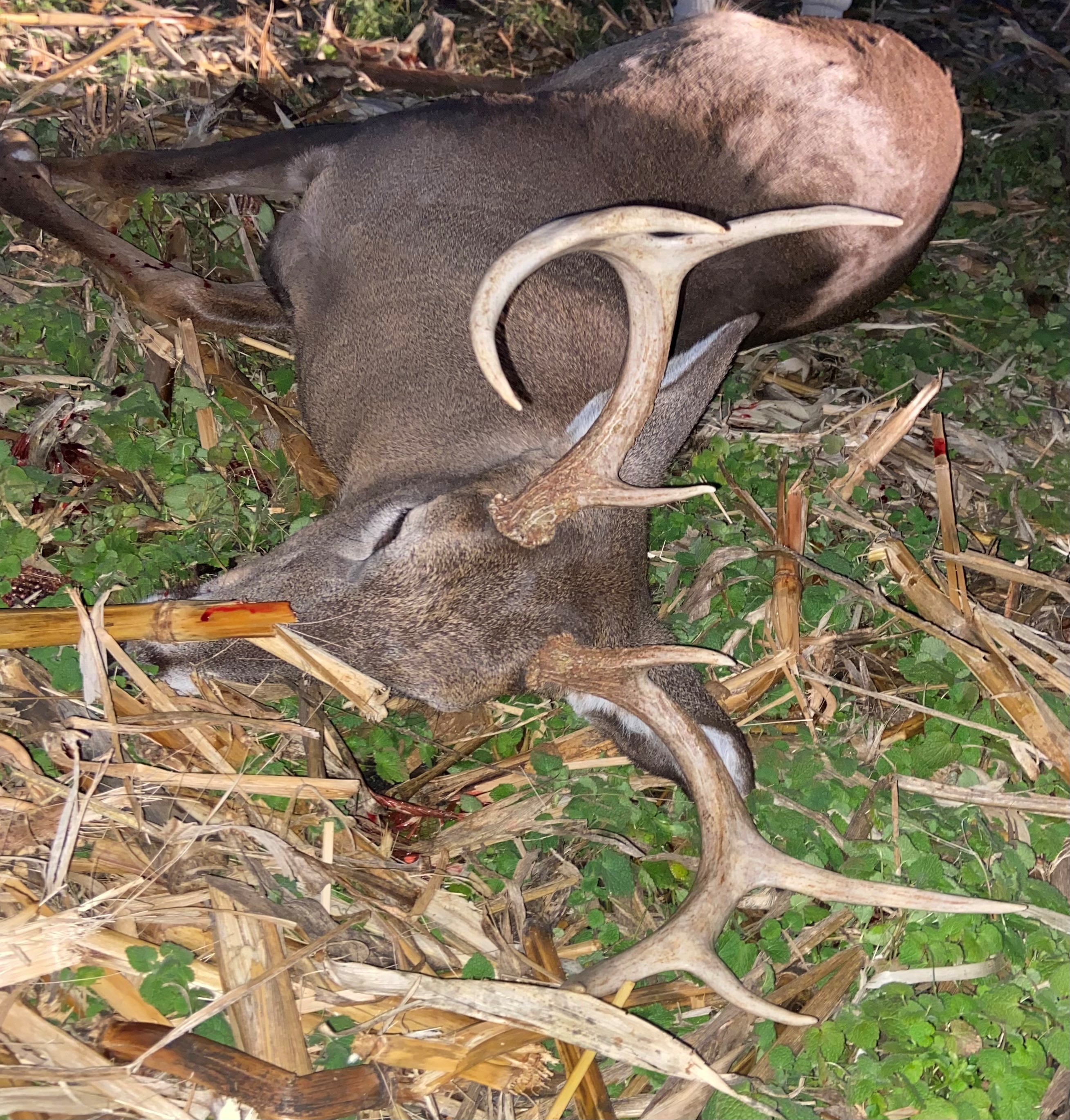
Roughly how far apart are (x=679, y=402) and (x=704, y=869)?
5.64ft

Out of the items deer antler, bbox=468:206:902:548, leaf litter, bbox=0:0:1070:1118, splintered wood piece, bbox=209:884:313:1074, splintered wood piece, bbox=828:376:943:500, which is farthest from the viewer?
splintered wood piece, bbox=828:376:943:500

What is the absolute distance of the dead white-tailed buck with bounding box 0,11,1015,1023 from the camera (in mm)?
3404

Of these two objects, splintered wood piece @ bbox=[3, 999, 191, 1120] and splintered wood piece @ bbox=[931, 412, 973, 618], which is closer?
splintered wood piece @ bbox=[3, 999, 191, 1120]

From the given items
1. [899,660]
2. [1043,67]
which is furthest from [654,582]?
[1043,67]

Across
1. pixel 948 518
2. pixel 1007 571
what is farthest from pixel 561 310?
pixel 1007 571

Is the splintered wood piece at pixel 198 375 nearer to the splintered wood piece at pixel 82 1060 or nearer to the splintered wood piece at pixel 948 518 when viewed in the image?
the splintered wood piece at pixel 82 1060

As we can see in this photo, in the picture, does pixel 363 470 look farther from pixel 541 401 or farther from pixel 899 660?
pixel 899 660

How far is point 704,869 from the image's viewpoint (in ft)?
11.3

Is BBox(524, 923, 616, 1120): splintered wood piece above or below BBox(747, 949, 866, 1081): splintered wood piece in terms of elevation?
above

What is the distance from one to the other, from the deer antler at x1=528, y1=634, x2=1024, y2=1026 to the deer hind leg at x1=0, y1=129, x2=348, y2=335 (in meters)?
2.30

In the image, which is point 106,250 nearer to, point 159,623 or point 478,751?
point 159,623

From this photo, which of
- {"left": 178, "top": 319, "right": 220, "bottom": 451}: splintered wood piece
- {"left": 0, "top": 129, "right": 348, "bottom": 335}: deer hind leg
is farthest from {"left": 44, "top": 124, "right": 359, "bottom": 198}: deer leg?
{"left": 178, "top": 319, "right": 220, "bottom": 451}: splintered wood piece

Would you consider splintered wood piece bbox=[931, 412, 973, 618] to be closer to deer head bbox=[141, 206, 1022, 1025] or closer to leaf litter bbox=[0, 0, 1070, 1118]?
leaf litter bbox=[0, 0, 1070, 1118]

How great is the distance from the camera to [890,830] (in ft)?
12.9
